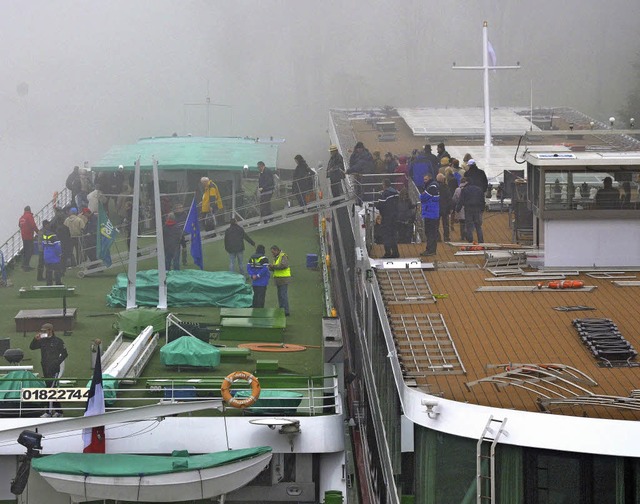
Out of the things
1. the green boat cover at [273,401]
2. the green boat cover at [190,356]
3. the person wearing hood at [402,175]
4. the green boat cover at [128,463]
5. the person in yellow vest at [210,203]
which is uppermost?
the person wearing hood at [402,175]

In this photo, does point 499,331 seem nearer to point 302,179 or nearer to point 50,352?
point 50,352

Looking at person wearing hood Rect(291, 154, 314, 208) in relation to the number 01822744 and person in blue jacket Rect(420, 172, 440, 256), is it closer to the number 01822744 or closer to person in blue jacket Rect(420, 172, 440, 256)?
person in blue jacket Rect(420, 172, 440, 256)

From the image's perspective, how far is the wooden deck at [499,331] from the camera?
1286 centimetres

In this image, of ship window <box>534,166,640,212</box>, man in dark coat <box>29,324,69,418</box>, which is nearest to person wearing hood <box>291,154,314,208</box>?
ship window <box>534,166,640,212</box>

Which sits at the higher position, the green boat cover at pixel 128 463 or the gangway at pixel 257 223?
the gangway at pixel 257 223

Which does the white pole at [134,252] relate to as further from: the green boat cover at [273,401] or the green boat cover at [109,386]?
the green boat cover at [273,401]

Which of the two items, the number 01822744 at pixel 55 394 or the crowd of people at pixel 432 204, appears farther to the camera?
the crowd of people at pixel 432 204

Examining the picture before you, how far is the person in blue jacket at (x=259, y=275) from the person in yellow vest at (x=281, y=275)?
0.18 meters

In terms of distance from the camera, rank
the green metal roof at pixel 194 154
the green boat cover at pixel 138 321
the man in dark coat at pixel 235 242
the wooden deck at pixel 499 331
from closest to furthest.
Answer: the wooden deck at pixel 499 331, the green boat cover at pixel 138 321, the man in dark coat at pixel 235 242, the green metal roof at pixel 194 154

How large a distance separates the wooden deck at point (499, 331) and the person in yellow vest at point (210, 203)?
26.3ft

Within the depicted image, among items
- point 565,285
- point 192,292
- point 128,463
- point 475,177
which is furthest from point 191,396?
point 475,177

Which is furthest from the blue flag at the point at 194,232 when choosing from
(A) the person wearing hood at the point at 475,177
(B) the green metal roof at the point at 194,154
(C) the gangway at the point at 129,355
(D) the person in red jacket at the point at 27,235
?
(B) the green metal roof at the point at 194,154

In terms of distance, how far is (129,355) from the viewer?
17.3 metres

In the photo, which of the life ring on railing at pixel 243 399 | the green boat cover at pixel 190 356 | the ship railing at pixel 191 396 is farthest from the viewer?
the green boat cover at pixel 190 356
